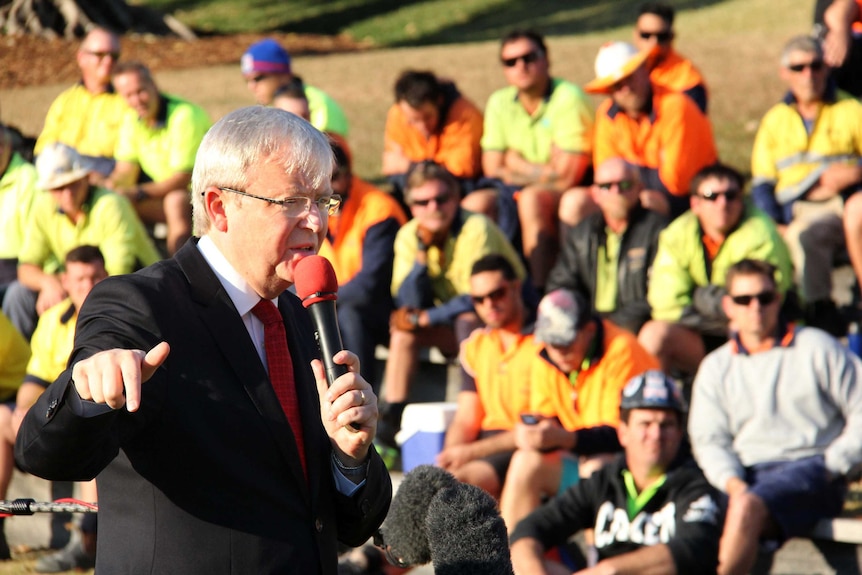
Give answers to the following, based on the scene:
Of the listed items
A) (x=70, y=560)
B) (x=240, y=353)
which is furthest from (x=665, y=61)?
(x=240, y=353)

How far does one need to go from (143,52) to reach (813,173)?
12843 mm

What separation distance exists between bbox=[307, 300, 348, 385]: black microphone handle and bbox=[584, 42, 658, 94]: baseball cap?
5.96 meters

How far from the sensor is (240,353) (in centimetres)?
243

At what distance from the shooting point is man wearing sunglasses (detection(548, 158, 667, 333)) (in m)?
7.20

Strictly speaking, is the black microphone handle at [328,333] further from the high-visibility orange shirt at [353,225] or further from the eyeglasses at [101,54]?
the eyeglasses at [101,54]

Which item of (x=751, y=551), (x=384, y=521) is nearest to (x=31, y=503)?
(x=384, y=521)

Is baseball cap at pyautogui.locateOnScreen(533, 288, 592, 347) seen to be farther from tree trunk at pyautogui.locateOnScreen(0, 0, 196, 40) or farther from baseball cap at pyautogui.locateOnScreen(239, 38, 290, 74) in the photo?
tree trunk at pyautogui.locateOnScreen(0, 0, 196, 40)

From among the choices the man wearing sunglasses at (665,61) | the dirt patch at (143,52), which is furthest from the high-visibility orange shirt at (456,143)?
the dirt patch at (143,52)

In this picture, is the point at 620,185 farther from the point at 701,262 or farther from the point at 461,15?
the point at 461,15

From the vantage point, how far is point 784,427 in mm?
5941

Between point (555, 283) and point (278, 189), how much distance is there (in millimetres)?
5166

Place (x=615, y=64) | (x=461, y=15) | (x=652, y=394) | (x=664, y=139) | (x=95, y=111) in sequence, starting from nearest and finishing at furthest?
(x=652, y=394)
(x=664, y=139)
(x=615, y=64)
(x=95, y=111)
(x=461, y=15)

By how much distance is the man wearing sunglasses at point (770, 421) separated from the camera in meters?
5.60

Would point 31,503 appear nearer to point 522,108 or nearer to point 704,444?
point 704,444
